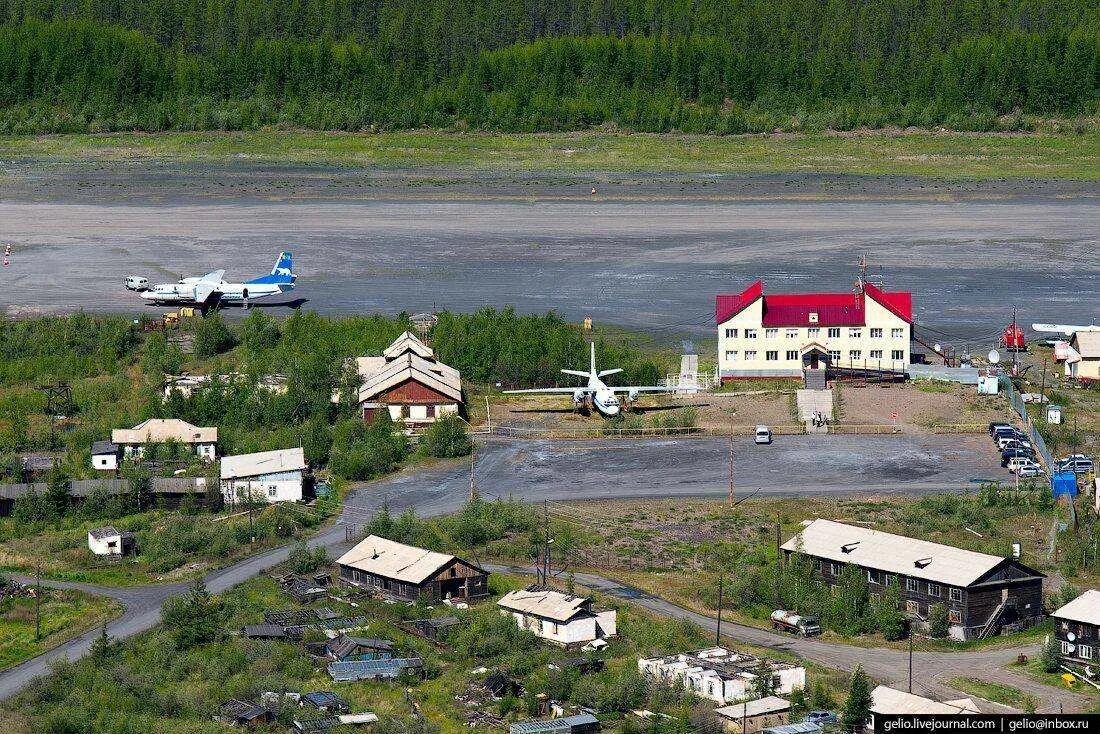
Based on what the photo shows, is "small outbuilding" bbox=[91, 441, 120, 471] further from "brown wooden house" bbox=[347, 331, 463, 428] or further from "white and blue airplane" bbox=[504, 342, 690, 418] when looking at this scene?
"white and blue airplane" bbox=[504, 342, 690, 418]

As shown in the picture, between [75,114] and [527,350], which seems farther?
[75,114]

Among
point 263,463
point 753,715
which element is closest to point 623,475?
point 263,463

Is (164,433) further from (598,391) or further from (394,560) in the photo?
(394,560)

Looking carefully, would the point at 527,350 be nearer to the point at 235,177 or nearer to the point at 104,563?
the point at 104,563

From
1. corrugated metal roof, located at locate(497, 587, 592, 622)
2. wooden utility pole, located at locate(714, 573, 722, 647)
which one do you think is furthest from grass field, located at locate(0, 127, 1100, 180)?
corrugated metal roof, located at locate(497, 587, 592, 622)

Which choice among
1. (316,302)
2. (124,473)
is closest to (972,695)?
(124,473)
